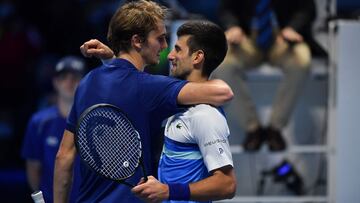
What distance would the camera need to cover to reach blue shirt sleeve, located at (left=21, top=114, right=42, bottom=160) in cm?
796

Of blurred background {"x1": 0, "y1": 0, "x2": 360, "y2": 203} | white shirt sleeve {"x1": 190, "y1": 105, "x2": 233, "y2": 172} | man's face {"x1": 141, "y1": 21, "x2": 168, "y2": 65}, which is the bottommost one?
blurred background {"x1": 0, "y1": 0, "x2": 360, "y2": 203}

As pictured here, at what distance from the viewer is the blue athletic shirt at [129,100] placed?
15.0 feet

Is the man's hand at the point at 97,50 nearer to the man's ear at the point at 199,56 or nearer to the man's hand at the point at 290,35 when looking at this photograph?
the man's ear at the point at 199,56

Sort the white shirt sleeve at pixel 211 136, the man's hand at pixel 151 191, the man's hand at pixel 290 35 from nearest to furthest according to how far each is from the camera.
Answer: the man's hand at pixel 151 191
the white shirt sleeve at pixel 211 136
the man's hand at pixel 290 35

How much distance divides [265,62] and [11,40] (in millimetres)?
5285

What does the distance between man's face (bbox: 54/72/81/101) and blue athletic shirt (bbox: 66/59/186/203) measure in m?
3.39

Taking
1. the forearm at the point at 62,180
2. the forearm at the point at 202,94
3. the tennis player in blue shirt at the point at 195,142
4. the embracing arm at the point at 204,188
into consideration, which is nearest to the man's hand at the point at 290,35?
the tennis player in blue shirt at the point at 195,142

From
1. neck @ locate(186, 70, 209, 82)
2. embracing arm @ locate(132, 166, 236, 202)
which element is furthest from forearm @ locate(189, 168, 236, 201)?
neck @ locate(186, 70, 209, 82)

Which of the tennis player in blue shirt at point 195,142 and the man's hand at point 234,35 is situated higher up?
the tennis player in blue shirt at point 195,142

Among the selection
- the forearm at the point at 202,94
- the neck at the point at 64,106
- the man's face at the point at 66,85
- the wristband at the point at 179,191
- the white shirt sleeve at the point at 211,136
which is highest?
the forearm at the point at 202,94

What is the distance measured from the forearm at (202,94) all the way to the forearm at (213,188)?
0.35 metres

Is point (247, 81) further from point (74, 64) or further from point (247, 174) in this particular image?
point (74, 64)

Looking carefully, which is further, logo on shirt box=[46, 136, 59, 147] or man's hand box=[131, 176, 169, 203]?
logo on shirt box=[46, 136, 59, 147]

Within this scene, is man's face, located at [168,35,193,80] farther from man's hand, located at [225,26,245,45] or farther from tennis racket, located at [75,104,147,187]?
man's hand, located at [225,26,245,45]
